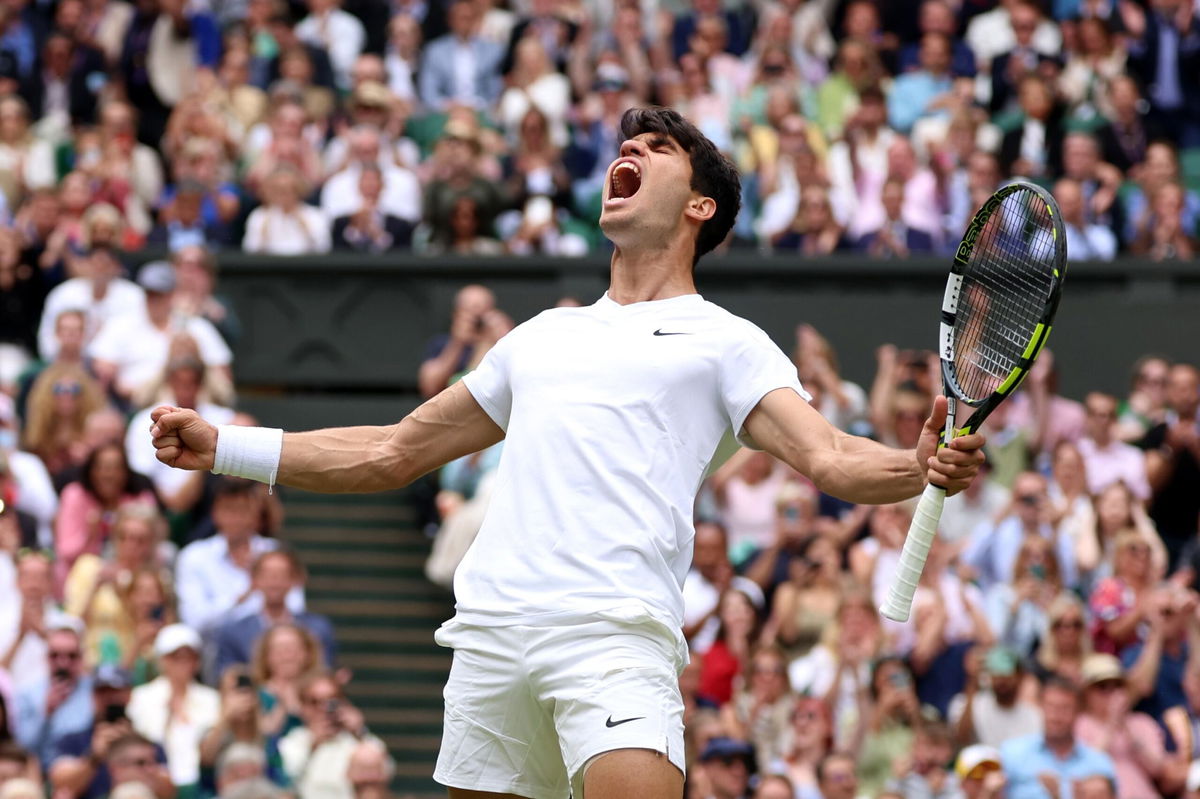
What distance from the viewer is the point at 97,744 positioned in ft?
32.5

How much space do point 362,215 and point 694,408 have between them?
31.2 feet

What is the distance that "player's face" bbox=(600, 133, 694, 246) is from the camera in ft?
17.5

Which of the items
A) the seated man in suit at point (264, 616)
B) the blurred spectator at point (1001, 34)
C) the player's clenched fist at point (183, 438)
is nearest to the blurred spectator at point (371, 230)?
the seated man in suit at point (264, 616)

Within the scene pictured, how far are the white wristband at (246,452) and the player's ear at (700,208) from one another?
1.16 metres

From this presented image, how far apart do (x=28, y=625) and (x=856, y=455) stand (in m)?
6.65

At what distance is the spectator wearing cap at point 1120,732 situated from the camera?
1040 centimetres

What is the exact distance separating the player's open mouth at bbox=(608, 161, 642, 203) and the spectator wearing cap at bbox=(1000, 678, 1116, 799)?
549 cm

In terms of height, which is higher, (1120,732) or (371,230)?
(371,230)

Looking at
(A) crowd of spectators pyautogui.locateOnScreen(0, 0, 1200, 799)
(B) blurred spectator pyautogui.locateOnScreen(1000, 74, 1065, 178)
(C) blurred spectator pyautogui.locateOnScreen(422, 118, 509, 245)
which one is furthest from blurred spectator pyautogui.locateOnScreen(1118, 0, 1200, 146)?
(C) blurred spectator pyautogui.locateOnScreen(422, 118, 509, 245)

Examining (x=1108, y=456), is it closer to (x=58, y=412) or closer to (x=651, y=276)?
(x=58, y=412)

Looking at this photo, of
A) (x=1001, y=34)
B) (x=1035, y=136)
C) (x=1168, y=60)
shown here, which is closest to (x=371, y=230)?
(x=1035, y=136)

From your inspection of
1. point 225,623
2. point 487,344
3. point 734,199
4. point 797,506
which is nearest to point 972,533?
point 797,506

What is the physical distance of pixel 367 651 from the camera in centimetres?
1248

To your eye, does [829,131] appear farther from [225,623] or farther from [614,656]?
[614,656]
